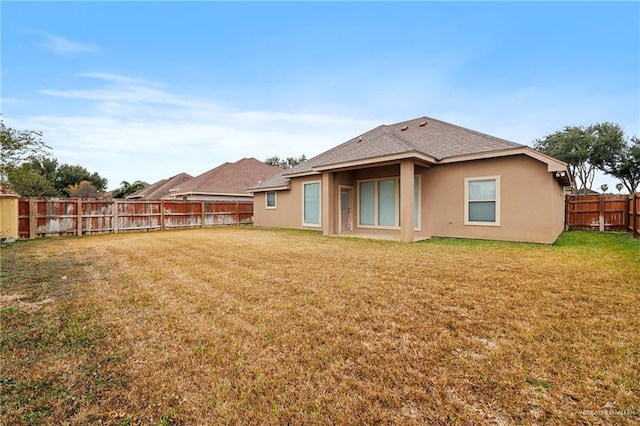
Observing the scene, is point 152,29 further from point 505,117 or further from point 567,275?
point 505,117

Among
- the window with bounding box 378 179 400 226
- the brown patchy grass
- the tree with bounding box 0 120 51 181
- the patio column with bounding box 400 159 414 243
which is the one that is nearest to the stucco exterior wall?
the window with bounding box 378 179 400 226

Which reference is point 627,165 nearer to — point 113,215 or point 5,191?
point 113,215

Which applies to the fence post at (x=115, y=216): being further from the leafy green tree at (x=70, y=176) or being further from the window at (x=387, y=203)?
the leafy green tree at (x=70, y=176)

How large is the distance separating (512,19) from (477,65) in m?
2.10

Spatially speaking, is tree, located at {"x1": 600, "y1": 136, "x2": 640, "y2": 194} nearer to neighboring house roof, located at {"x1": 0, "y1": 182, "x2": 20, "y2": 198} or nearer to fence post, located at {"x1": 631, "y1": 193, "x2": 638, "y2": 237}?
fence post, located at {"x1": 631, "y1": 193, "x2": 638, "y2": 237}

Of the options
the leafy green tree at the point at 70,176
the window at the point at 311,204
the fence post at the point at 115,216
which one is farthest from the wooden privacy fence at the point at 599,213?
the leafy green tree at the point at 70,176

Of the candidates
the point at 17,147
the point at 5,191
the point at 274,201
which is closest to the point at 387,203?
the point at 274,201

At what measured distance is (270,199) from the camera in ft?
53.9

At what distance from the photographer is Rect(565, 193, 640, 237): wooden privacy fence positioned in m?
12.4

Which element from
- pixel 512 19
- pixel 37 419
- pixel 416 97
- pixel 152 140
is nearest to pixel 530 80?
pixel 512 19

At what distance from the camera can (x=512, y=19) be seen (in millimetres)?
10078

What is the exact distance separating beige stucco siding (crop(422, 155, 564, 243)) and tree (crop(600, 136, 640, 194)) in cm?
2158

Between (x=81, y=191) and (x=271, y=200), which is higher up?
(x=81, y=191)

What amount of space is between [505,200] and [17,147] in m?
17.0
